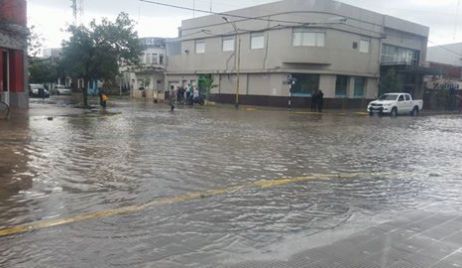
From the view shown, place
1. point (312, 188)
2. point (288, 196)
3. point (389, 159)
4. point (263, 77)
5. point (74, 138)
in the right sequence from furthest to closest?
point (263, 77) < point (74, 138) < point (389, 159) < point (312, 188) < point (288, 196)

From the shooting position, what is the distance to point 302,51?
39.5 metres

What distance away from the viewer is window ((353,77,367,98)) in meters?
44.1

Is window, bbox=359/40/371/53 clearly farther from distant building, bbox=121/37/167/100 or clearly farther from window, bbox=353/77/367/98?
distant building, bbox=121/37/167/100

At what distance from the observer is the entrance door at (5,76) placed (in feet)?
85.3

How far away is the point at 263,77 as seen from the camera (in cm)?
4303

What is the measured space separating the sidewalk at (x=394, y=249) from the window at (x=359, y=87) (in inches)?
1543

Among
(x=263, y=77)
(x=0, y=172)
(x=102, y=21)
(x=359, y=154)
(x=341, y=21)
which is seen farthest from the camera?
(x=263, y=77)

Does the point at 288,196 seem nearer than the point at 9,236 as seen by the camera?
No

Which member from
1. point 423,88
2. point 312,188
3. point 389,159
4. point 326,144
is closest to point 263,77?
point 423,88

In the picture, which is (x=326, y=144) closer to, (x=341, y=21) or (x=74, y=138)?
(x=74, y=138)

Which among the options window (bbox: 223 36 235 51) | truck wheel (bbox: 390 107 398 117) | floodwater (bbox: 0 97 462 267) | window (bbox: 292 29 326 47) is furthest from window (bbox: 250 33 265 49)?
floodwater (bbox: 0 97 462 267)

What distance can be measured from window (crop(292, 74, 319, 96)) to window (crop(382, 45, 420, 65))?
994 centimetres

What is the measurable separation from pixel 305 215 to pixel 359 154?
22.9ft

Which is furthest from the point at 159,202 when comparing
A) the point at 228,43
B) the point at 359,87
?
the point at 228,43
